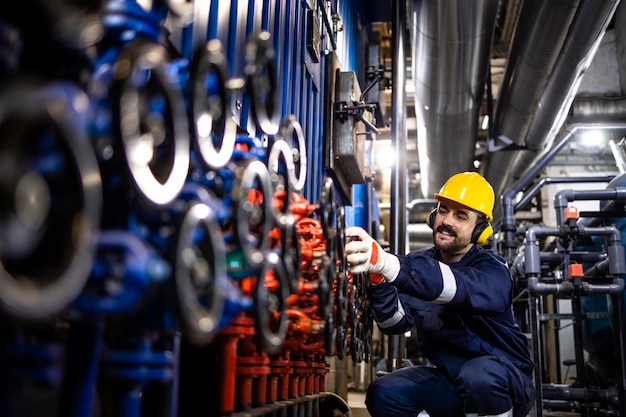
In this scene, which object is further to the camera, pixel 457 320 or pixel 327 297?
pixel 457 320

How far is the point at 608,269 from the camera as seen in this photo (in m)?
4.11

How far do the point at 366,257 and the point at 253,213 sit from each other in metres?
0.68

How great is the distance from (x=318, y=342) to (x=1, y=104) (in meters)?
1.02

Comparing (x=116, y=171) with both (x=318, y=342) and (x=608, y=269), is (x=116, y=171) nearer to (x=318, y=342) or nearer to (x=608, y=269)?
(x=318, y=342)

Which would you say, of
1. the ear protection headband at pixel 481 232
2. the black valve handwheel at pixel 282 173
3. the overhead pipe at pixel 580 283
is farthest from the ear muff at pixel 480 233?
the overhead pipe at pixel 580 283

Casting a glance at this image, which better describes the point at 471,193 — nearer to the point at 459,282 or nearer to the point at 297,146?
the point at 459,282

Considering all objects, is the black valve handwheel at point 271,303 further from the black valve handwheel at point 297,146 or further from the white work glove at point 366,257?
the white work glove at point 366,257

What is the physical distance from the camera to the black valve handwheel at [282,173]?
105cm

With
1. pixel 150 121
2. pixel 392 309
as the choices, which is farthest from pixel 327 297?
pixel 392 309

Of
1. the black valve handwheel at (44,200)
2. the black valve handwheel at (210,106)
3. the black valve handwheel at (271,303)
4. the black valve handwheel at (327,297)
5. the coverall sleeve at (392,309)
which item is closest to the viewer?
the black valve handwheel at (44,200)

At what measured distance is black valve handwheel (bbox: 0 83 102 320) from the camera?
47cm

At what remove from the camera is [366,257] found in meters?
1.58

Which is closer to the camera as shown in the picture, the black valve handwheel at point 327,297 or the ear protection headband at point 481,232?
the black valve handwheel at point 327,297

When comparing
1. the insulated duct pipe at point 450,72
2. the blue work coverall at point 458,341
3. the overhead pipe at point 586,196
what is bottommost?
the blue work coverall at point 458,341
